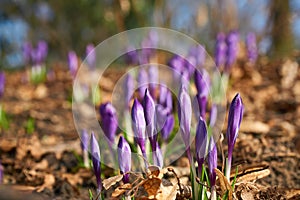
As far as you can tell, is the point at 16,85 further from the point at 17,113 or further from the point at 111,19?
the point at 111,19

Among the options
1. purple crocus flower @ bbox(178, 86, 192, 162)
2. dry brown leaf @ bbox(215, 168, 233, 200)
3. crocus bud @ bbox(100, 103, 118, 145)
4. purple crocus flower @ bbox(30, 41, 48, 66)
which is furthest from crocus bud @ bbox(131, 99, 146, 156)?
purple crocus flower @ bbox(30, 41, 48, 66)

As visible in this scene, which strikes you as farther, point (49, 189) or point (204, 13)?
point (204, 13)

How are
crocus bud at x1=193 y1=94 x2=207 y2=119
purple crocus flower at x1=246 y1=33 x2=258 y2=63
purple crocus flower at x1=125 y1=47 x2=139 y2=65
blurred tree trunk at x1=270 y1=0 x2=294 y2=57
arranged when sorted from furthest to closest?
blurred tree trunk at x1=270 y1=0 x2=294 y2=57
purple crocus flower at x1=246 y1=33 x2=258 y2=63
purple crocus flower at x1=125 y1=47 x2=139 y2=65
crocus bud at x1=193 y1=94 x2=207 y2=119

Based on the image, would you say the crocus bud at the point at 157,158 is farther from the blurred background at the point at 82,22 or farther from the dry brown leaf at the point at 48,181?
the blurred background at the point at 82,22

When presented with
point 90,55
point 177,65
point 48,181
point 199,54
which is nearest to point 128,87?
point 48,181

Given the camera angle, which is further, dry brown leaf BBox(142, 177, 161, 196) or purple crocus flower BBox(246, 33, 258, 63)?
purple crocus flower BBox(246, 33, 258, 63)

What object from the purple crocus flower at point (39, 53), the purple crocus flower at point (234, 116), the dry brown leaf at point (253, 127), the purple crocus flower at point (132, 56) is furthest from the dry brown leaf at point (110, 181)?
the purple crocus flower at point (39, 53)

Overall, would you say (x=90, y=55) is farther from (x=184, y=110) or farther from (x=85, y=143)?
(x=184, y=110)

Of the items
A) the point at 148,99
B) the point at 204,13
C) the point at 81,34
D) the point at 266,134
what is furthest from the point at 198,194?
the point at 81,34

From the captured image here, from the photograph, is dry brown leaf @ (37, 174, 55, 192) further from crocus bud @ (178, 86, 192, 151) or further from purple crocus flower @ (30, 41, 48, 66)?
purple crocus flower @ (30, 41, 48, 66)
